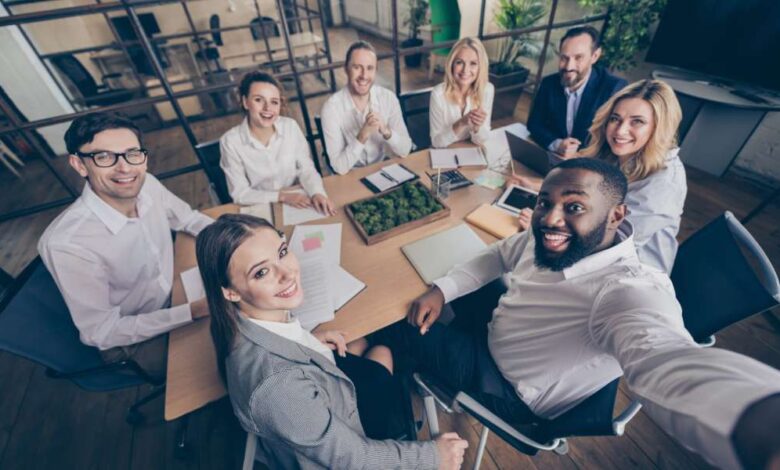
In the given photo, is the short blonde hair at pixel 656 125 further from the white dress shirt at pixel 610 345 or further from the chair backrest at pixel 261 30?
the chair backrest at pixel 261 30

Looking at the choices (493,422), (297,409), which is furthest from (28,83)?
(493,422)

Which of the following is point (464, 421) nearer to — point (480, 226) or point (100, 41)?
point (480, 226)

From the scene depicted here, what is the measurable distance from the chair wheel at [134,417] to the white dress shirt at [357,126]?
1789 mm

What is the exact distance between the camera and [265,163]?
6.76 feet

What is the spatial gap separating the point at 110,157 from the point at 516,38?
15.4 ft

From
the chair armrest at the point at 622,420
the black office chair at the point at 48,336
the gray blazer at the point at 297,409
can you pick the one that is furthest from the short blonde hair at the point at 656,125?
the black office chair at the point at 48,336

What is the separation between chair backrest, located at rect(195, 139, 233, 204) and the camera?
2023mm

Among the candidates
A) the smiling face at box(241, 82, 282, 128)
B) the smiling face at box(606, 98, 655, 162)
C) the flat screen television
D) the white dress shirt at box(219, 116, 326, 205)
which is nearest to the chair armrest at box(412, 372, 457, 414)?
the white dress shirt at box(219, 116, 326, 205)

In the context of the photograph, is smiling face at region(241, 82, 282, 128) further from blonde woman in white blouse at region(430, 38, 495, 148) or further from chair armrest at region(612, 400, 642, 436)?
chair armrest at region(612, 400, 642, 436)

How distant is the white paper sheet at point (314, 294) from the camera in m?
1.22

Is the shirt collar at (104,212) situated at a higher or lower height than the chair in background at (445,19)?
lower

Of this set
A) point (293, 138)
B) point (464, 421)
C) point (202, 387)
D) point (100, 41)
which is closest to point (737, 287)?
point (464, 421)

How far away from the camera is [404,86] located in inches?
227

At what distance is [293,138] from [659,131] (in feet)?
6.48
